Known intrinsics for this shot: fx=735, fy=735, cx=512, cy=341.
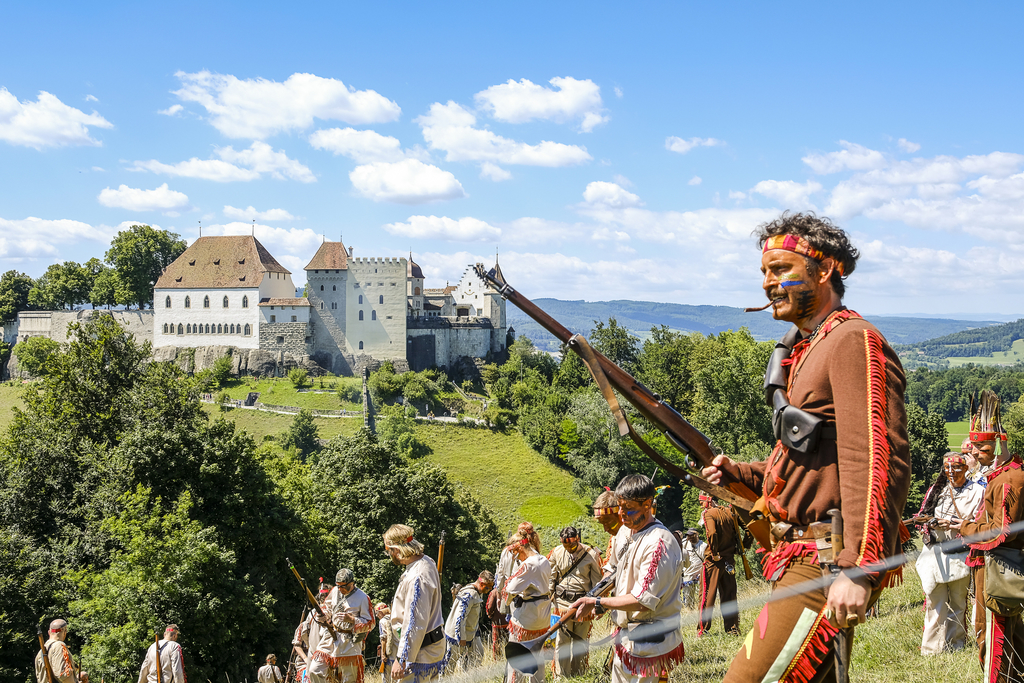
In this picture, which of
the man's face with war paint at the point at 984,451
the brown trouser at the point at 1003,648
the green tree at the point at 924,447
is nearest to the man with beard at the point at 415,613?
the brown trouser at the point at 1003,648

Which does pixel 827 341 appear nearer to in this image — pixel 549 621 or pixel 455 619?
pixel 549 621

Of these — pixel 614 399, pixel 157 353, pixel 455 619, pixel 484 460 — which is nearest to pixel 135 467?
pixel 455 619

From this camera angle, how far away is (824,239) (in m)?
3.03

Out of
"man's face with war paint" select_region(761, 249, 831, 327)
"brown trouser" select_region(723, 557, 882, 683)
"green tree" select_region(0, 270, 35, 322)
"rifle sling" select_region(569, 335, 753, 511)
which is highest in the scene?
"green tree" select_region(0, 270, 35, 322)

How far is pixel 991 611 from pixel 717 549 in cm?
Result: 424

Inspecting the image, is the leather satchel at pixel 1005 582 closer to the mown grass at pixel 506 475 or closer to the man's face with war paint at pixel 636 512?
the man's face with war paint at pixel 636 512

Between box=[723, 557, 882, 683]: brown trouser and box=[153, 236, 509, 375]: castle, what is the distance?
7274cm

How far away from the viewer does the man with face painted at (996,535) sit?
5117mm

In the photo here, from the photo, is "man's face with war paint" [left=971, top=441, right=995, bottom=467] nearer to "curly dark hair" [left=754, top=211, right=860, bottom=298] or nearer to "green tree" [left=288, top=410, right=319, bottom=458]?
"curly dark hair" [left=754, top=211, right=860, bottom=298]

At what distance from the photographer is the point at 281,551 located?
21438 mm

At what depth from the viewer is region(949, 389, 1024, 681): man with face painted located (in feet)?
16.8

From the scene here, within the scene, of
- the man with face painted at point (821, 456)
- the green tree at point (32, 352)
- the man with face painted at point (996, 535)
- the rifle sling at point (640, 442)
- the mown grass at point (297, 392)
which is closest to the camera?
the man with face painted at point (821, 456)

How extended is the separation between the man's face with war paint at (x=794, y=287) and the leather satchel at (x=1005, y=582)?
3610 mm

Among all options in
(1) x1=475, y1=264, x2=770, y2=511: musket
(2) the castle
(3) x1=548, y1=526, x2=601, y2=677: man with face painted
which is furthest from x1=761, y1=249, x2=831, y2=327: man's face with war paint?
(2) the castle
